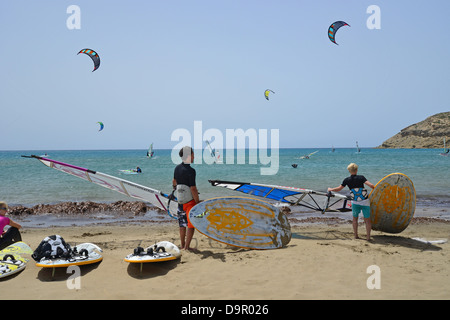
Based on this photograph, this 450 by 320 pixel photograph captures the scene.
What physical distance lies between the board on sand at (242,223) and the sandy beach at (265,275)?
0.20 m

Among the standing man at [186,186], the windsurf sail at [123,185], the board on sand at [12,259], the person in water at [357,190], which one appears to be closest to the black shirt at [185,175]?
the standing man at [186,186]

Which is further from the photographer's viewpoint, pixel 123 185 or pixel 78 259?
pixel 123 185

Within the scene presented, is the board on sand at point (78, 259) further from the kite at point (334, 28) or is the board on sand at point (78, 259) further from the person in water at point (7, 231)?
the kite at point (334, 28)

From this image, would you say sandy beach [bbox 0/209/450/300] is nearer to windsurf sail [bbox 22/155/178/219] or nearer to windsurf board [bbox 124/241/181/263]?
windsurf board [bbox 124/241/181/263]

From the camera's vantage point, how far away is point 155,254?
4.31 metres

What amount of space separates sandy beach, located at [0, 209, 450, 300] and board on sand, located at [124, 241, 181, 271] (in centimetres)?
14

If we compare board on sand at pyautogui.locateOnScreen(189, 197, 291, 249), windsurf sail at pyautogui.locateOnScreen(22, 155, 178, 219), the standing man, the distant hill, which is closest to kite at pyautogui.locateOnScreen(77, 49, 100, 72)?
windsurf sail at pyautogui.locateOnScreen(22, 155, 178, 219)

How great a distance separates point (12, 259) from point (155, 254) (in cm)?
191

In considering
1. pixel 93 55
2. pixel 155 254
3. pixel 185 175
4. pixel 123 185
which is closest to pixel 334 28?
pixel 93 55

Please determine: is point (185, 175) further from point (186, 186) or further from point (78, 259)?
point (78, 259)

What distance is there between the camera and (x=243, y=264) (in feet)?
14.5

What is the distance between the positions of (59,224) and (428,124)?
4716 inches
